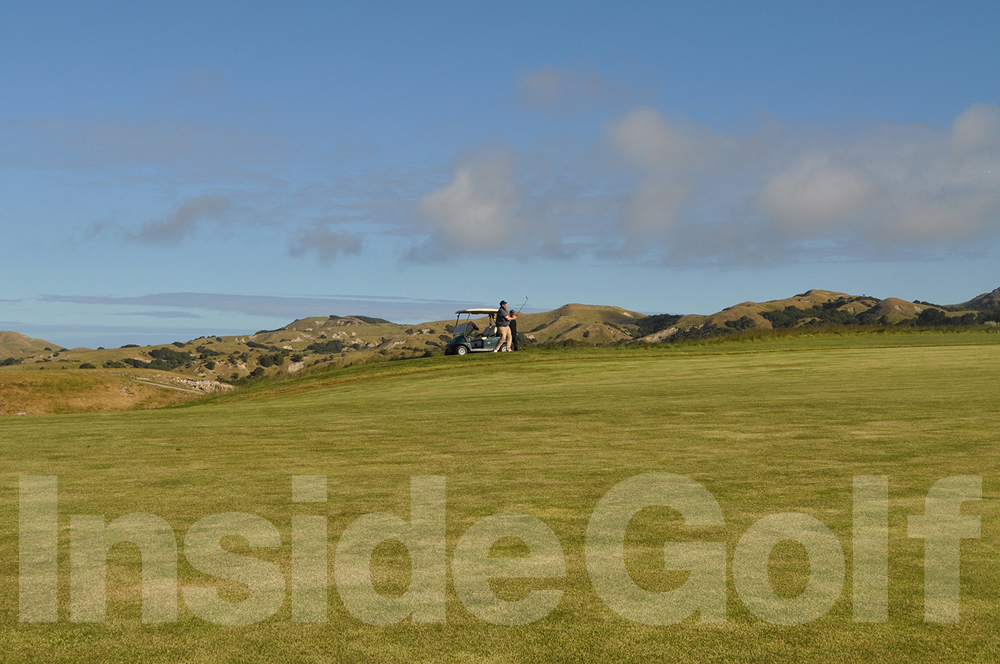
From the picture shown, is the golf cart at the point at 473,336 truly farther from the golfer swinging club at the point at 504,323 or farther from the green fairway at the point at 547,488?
the green fairway at the point at 547,488

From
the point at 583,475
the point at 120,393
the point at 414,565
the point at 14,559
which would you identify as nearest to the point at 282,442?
the point at 583,475

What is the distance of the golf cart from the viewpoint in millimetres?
42531

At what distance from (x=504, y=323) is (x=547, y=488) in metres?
33.7

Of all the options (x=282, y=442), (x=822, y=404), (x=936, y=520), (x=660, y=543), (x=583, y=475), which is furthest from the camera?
(x=822, y=404)

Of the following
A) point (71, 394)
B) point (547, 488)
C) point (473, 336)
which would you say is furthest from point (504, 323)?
point (547, 488)

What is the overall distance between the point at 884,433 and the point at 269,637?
9.95m

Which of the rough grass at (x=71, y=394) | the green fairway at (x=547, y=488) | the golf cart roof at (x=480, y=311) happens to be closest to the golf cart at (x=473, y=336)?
the golf cart roof at (x=480, y=311)

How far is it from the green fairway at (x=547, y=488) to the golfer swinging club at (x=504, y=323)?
59.3 feet

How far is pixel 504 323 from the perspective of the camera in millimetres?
42062

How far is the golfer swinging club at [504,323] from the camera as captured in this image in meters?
40.4

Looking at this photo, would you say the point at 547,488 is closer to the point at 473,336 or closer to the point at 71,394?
the point at 473,336

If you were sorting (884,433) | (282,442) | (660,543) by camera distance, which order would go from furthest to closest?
(282,442)
(884,433)
(660,543)

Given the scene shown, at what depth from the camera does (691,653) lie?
429cm

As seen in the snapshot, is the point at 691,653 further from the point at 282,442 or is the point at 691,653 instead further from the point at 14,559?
the point at 282,442
